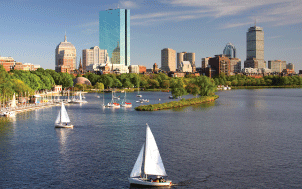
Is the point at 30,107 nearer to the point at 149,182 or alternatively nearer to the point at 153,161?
the point at 149,182

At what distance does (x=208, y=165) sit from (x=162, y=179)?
1142 cm

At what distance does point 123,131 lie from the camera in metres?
78.9

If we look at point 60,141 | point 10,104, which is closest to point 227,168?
point 60,141

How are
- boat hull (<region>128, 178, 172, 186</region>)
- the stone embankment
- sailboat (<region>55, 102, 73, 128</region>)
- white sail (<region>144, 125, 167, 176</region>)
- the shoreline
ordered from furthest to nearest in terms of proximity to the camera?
the shoreline, the stone embankment, sailboat (<region>55, 102, 73, 128</region>), boat hull (<region>128, 178, 172, 186</region>), white sail (<region>144, 125, 167, 176</region>)

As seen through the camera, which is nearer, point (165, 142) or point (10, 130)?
point (165, 142)

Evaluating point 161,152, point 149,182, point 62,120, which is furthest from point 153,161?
point 62,120

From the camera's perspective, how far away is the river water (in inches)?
1767

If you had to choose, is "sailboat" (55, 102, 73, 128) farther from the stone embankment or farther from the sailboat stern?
the sailboat stern

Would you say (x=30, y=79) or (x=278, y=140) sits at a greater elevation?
(x=30, y=79)

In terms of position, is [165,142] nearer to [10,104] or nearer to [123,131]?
[123,131]

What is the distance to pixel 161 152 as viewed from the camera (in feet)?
191

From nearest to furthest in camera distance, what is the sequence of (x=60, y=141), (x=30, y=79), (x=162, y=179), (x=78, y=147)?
(x=162, y=179)
(x=78, y=147)
(x=60, y=141)
(x=30, y=79)

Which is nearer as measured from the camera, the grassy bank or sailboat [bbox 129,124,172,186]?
sailboat [bbox 129,124,172,186]

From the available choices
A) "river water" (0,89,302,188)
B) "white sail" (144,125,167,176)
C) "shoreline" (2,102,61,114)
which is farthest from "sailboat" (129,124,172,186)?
"shoreline" (2,102,61,114)
